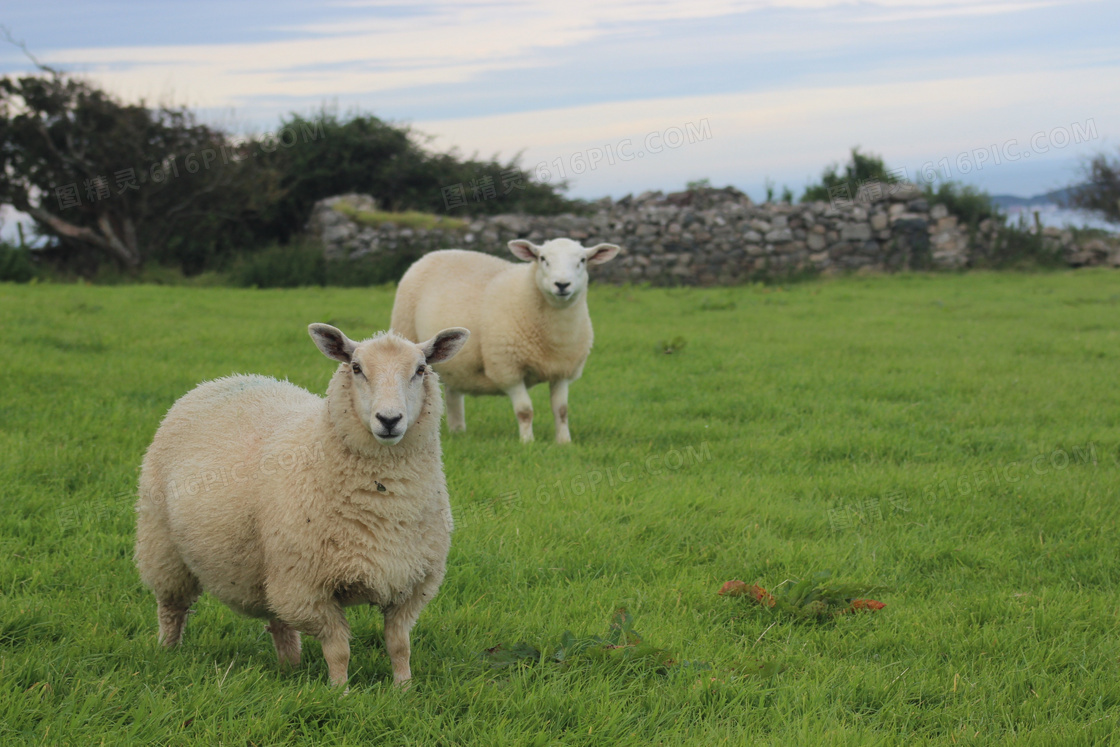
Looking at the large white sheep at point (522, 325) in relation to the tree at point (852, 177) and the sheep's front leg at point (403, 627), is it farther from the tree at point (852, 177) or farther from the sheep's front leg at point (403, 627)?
the tree at point (852, 177)

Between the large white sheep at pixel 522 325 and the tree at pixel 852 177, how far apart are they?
1665cm

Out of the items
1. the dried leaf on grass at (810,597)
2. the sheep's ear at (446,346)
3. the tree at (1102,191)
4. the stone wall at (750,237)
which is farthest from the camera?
the tree at (1102,191)

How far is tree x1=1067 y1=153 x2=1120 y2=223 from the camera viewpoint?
3077 cm

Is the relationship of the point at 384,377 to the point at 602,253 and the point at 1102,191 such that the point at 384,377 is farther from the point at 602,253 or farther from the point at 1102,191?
the point at 1102,191

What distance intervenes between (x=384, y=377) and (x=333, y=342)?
0.33m

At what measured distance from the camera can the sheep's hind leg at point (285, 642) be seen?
3.28 metres

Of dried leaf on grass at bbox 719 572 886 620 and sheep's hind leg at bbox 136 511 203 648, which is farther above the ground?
sheep's hind leg at bbox 136 511 203 648

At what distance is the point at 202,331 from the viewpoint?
35.0 feet

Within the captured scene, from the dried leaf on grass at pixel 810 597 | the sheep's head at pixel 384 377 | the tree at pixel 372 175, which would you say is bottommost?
the dried leaf on grass at pixel 810 597

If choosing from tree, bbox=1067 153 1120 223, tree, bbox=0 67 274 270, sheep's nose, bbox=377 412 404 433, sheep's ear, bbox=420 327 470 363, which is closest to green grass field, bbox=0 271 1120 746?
sheep's nose, bbox=377 412 404 433

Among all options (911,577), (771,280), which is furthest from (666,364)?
(771,280)

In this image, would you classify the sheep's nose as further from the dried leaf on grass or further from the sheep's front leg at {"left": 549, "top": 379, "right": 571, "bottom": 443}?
the sheep's front leg at {"left": 549, "top": 379, "right": 571, "bottom": 443}

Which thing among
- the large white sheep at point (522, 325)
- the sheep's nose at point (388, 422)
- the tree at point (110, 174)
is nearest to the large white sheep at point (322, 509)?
the sheep's nose at point (388, 422)

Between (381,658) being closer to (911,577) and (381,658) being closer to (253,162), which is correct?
(911,577)
